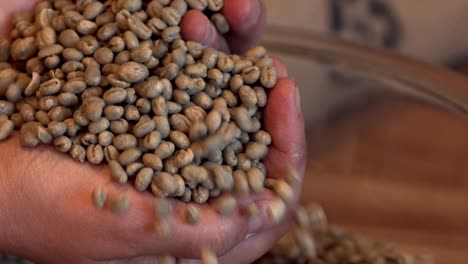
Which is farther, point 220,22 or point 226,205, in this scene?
point 220,22

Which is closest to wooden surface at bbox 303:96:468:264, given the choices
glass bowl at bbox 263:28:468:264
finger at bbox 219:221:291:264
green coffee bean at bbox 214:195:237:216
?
glass bowl at bbox 263:28:468:264

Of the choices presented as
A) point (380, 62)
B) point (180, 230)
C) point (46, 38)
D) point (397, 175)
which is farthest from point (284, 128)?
point (397, 175)

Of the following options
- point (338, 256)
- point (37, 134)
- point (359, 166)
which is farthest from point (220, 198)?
point (359, 166)

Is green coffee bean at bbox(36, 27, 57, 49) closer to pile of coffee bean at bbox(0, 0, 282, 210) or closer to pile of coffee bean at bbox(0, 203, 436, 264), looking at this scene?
pile of coffee bean at bbox(0, 0, 282, 210)

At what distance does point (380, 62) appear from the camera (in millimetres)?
1095

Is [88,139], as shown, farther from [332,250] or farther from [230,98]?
[332,250]

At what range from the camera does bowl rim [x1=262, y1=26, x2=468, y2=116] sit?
103cm

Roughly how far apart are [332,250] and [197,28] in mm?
367

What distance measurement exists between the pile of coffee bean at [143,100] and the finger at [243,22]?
0.03 m

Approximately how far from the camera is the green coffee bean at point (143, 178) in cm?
71

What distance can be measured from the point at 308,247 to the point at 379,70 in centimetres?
28

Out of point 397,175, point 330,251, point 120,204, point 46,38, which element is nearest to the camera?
point 120,204

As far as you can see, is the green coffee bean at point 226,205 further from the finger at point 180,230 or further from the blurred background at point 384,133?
the blurred background at point 384,133

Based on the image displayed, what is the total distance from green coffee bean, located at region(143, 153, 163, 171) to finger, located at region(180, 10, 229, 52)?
15cm
